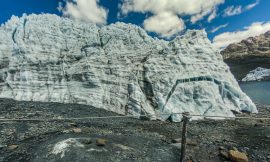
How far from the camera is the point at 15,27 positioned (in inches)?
1137

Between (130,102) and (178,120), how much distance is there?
14.3 feet

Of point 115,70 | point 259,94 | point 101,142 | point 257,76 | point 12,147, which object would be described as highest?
point 257,76

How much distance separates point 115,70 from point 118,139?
11.4 meters

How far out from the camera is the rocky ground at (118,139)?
1041 cm

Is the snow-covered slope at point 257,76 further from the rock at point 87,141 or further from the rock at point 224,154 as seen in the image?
the rock at point 87,141

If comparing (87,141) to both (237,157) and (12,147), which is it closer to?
(12,147)

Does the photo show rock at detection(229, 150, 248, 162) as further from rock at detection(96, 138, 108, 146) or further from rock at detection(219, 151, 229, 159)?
rock at detection(96, 138, 108, 146)

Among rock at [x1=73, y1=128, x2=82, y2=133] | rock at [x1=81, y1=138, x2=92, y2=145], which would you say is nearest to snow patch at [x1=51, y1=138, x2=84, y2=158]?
rock at [x1=81, y1=138, x2=92, y2=145]

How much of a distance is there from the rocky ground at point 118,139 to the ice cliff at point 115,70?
2.45m

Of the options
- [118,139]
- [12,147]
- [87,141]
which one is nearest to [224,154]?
[118,139]

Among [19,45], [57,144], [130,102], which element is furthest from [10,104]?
[57,144]

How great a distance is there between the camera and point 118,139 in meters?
12.6

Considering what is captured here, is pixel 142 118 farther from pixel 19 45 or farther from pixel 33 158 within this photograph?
pixel 19 45

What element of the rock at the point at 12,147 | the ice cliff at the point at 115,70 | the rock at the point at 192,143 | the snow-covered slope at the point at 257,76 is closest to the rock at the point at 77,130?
the rock at the point at 12,147
